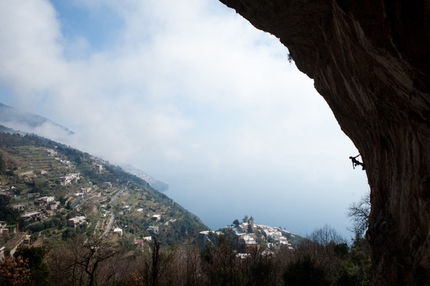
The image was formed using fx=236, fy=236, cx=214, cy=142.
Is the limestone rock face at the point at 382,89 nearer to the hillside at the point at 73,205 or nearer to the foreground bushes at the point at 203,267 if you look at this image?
the foreground bushes at the point at 203,267

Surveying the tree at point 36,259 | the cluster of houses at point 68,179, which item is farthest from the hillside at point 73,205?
the tree at point 36,259

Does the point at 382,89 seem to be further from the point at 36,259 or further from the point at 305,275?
the point at 36,259

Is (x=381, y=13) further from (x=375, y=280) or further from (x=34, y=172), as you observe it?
(x=34, y=172)

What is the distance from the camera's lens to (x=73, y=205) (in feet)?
225

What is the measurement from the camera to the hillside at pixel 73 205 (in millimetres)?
52188

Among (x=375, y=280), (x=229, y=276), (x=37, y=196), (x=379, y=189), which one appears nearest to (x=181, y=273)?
(x=229, y=276)

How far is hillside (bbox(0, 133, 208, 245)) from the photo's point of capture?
A: 5219cm

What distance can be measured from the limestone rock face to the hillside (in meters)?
33.3

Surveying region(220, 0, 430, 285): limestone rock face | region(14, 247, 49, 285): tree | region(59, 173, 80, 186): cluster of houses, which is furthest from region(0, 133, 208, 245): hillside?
region(220, 0, 430, 285): limestone rock face

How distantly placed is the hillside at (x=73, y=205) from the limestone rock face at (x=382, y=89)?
3329 cm

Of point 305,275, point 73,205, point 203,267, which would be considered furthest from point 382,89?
point 73,205

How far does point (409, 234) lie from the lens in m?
6.77

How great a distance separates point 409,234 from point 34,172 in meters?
102

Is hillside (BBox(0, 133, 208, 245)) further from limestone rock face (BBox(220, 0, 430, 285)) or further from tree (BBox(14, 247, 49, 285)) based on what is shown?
limestone rock face (BBox(220, 0, 430, 285))
